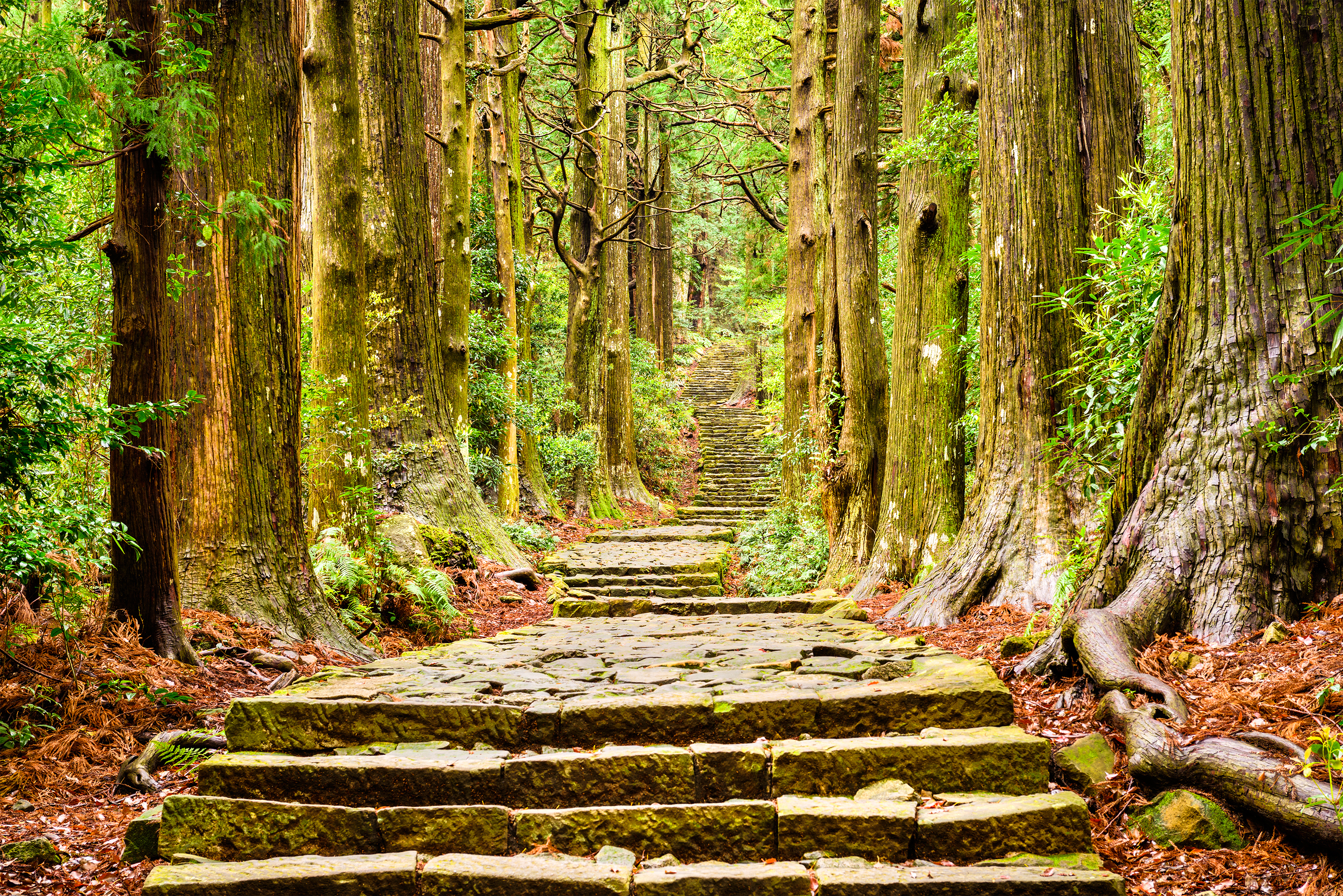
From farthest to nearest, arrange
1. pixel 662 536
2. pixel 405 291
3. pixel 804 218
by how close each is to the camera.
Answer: pixel 804 218 → pixel 662 536 → pixel 405 291

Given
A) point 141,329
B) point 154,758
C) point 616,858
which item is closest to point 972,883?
point 616,858

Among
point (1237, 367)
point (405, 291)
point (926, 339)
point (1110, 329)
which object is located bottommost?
point (1237, 367)

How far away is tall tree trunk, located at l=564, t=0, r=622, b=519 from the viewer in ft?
56.9

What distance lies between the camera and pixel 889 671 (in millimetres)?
4273

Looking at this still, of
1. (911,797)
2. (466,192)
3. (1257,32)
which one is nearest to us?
(911,797)

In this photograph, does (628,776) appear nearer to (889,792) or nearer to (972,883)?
(889,792)

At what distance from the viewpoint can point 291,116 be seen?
5.66 m

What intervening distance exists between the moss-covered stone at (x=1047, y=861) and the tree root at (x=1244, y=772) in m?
0.39

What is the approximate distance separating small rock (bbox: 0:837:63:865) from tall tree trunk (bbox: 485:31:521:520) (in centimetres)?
1068

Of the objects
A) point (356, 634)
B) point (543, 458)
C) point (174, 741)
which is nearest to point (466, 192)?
point (543, 458)

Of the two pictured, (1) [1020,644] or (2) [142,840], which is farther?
(1) [1020,644]

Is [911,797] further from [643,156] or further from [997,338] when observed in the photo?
[643,156]

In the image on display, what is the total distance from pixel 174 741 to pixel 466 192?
31.7ft

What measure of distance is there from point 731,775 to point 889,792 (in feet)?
2.00
